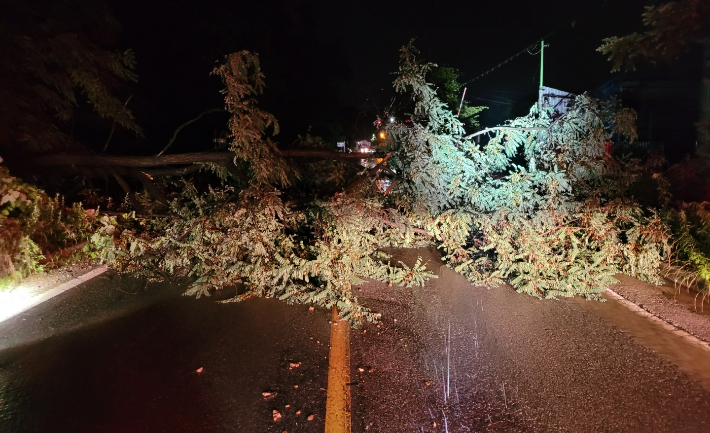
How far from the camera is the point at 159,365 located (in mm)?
3627

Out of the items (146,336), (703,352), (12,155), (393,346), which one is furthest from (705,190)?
(12,155)

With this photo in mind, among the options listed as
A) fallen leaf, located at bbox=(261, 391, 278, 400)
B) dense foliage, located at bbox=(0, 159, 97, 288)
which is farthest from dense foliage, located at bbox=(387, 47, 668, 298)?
dense foliage, located at bbox=(0, 159, 97, 288)

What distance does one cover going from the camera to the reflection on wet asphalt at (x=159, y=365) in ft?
9.72

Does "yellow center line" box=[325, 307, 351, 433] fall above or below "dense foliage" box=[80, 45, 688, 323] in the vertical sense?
below

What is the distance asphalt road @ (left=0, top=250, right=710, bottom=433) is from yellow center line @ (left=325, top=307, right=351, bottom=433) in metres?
0.06

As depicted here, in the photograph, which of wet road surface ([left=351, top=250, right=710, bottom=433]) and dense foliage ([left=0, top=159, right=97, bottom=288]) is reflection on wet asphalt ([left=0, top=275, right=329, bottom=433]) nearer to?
wet road surface ([left=351, top=250, right=710, bottom=433])

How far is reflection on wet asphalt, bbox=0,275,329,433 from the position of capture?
9.72ft

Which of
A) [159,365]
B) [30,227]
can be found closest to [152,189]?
[30,227]

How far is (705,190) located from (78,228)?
11261 millimetres

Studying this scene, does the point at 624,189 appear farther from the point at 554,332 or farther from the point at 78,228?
the point at 78,228

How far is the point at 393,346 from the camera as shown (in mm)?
4027

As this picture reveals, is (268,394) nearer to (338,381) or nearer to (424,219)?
(338,381)

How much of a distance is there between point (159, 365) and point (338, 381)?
1.45 m

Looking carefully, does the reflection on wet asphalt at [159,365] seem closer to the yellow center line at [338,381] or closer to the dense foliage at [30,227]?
the yellow center line at [338,381]
